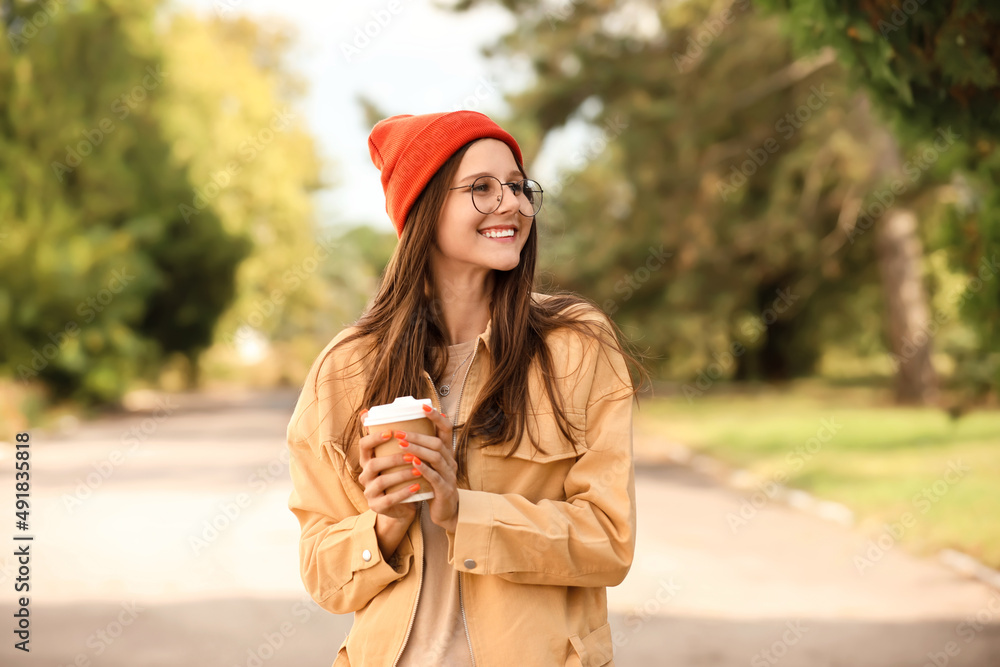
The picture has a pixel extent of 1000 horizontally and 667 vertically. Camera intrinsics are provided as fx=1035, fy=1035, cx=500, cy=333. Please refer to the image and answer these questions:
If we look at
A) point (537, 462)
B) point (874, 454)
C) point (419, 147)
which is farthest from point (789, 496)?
point (419, 147)

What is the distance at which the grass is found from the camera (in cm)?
963

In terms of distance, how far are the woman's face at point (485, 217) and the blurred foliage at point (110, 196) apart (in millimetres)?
22345

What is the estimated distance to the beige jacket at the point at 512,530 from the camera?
2.22 metres

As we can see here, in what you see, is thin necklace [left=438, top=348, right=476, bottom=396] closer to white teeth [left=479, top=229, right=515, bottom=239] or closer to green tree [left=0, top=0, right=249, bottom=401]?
white teeth [left=479, top=229, right=515, bottom=239]

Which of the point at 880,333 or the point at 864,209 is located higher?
the point at 864,209

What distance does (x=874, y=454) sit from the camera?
1420 centimetres

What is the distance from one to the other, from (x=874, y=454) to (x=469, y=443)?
13.0 m

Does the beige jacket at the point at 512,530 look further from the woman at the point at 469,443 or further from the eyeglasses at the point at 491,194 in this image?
the eyeglasses at the point at 491,194

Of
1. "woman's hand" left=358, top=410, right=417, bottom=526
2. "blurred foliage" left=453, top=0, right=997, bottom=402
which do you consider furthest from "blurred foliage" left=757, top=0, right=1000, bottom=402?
"blurred foliage" left=453, top=0, right=997, bottom=402

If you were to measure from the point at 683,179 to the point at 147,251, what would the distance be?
16.5 m

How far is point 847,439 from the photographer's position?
16.2 metres

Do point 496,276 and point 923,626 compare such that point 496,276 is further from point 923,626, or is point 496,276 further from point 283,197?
point 283,197

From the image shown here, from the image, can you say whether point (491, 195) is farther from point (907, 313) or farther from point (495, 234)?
point (907, 313)

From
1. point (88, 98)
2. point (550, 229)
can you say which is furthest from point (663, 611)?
point (88, 98)
